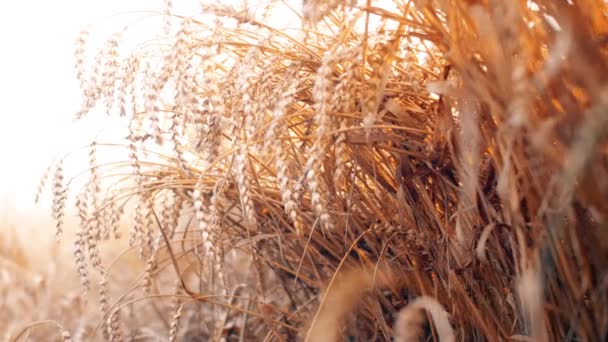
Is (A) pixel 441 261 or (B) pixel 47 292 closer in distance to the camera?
(A) pixel 441 261

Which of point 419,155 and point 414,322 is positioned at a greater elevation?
point 419,155

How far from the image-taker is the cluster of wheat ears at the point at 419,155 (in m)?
0.57

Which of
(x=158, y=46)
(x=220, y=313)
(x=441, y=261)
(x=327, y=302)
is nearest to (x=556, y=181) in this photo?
(x=441, y=261)

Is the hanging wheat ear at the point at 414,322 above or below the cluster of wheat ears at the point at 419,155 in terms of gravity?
below

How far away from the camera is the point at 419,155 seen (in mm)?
768

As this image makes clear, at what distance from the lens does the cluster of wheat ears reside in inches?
22.4

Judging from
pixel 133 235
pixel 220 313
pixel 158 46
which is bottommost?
pixel 220 313

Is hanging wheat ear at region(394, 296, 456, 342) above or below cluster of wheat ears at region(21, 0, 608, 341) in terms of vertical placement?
below

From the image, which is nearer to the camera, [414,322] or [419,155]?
[414,322]

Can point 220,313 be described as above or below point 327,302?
below

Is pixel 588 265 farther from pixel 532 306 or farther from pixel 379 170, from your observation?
pixel 379 170

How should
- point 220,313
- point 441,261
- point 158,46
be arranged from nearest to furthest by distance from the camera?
point 441,261
point 158,46
point 220,313

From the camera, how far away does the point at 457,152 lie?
0.72 metres

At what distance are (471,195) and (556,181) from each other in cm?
10
